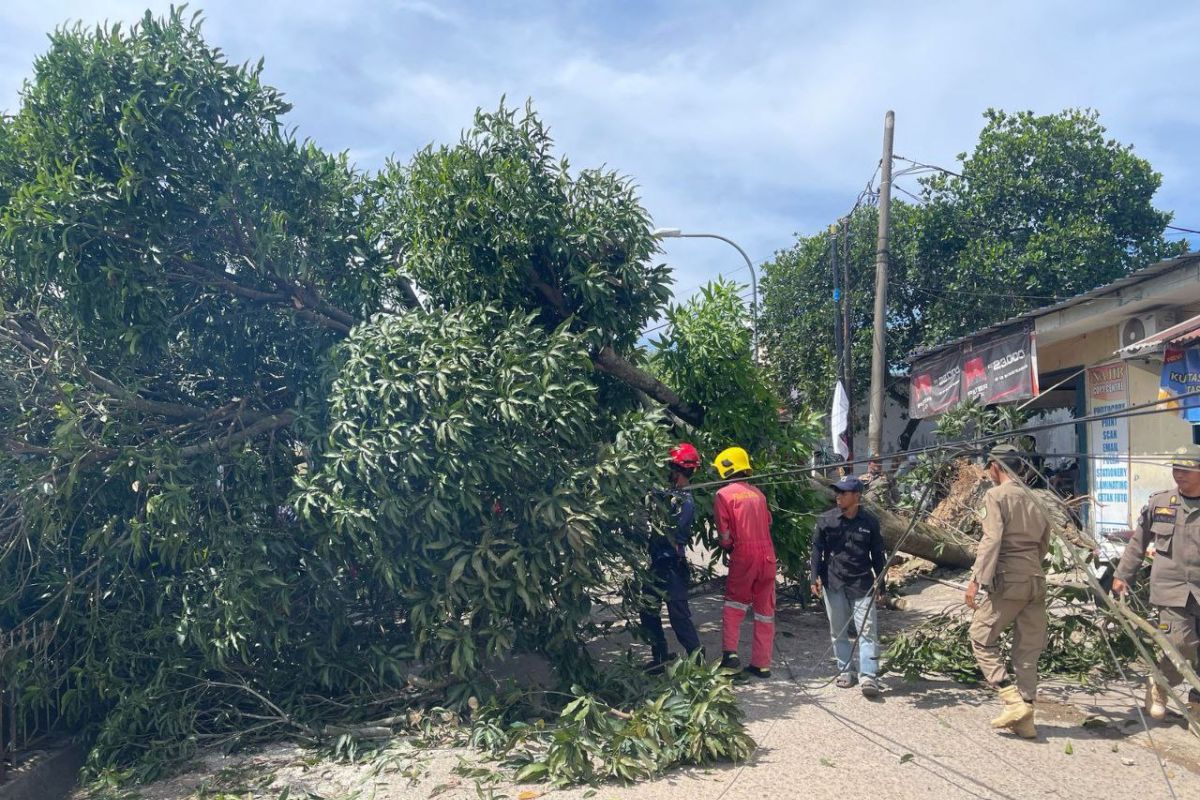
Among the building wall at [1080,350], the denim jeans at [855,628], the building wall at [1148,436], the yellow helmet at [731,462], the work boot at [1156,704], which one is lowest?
the work boot at [1156,704]

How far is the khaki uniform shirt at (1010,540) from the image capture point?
531 cm

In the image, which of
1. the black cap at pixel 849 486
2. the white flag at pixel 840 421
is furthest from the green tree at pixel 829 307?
the black cap at pixel 849 486

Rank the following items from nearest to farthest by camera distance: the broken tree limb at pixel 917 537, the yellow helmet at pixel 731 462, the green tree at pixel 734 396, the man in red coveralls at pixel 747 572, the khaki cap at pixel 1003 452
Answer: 1. the khaki cap at pixel 1003 452
2. the man in red coveralls at pixel 747 572
3. the yellow helmet at pixel 731 462
4. the green tree at pixel 734 396
5. the broken tree limb at pixel 917 537

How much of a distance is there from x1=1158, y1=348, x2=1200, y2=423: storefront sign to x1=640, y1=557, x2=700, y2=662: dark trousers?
21.0 feet

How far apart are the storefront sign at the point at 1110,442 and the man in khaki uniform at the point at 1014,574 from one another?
6.54 m

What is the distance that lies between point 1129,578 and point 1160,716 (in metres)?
0.83

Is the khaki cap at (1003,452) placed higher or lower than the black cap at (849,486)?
higher

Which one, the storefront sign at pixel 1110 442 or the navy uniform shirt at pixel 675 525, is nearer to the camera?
the navy uniform shirt at pixel 675 525

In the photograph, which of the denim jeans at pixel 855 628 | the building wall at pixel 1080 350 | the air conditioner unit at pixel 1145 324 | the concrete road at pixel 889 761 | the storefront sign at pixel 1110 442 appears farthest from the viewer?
the building wall at pixel 1080 350

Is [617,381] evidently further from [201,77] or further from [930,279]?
[930,279]

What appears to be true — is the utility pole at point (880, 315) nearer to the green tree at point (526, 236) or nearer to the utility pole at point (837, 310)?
the utility pole at point (837, 310)

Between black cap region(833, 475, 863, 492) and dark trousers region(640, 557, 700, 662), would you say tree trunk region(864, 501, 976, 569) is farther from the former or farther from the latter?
dark trousers region(640, 557, 700, 662)

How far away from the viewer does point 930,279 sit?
63.0ft

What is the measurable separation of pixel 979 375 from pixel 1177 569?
8719 millimetres
